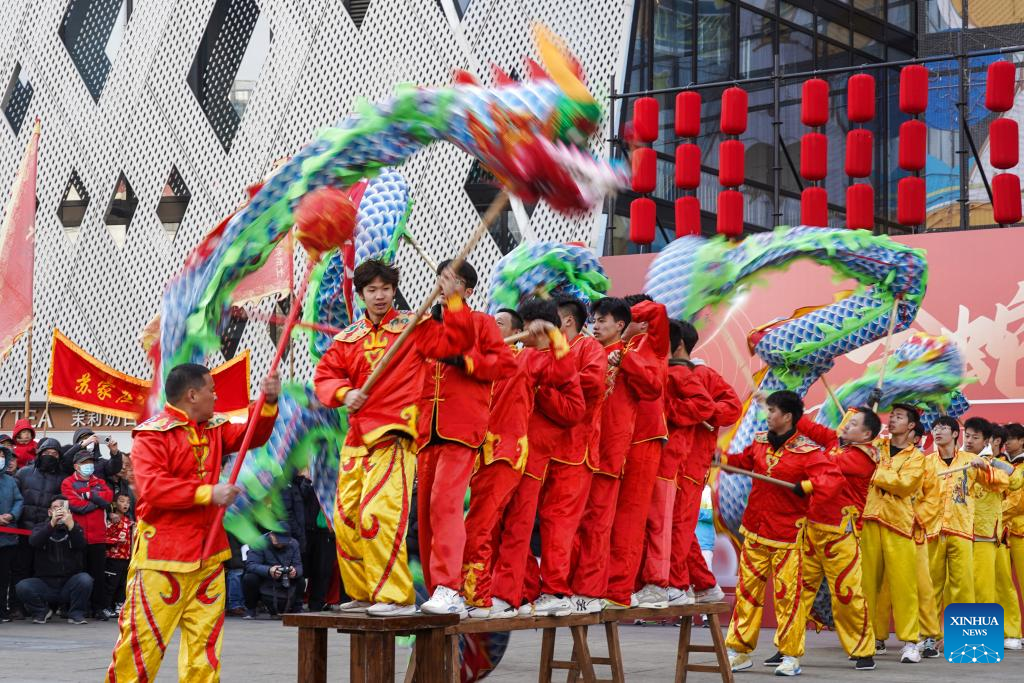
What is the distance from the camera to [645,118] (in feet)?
42.1

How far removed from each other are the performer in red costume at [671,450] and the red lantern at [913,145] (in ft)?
15.1

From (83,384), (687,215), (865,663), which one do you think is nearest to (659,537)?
(865,663)

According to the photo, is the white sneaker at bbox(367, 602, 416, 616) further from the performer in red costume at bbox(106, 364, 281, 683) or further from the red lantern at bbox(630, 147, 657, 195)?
the red lantern at bbox(630, 147, 657, 195)

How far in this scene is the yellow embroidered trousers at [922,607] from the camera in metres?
9.74

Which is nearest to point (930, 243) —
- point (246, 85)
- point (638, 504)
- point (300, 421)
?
point (638, 504)

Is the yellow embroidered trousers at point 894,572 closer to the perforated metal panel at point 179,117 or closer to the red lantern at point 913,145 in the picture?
the red lantern at point 913,145

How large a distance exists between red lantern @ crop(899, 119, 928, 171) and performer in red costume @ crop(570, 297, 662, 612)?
5.46 meters

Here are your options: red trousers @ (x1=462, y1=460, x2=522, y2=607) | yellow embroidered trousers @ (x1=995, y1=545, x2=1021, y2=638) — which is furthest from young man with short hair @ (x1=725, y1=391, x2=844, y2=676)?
yellow embroidered trousers @ (x1=995, y1=545, x2=1021, y2=638)

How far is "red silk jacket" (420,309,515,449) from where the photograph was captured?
605 cm

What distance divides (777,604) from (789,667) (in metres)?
0.36

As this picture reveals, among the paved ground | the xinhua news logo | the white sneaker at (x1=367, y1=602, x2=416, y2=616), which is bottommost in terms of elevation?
the paved ground

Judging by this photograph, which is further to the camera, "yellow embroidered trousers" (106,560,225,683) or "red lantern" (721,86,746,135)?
"red lantern" (721,86,746,135)

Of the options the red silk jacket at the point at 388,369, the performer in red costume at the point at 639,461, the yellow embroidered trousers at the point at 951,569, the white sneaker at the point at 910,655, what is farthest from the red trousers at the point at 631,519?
the yellow embroidered trousers at the point at 951,569

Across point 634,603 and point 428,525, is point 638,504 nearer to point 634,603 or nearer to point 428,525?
point 634,603
